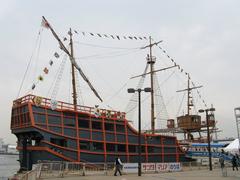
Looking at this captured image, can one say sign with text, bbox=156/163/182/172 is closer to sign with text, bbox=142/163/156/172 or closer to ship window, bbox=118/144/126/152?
sign with text, bbox=142/163/156/172

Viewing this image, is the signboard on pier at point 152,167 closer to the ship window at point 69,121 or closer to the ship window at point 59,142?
the ship window at point 59,142

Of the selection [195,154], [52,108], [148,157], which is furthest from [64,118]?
[195,154]

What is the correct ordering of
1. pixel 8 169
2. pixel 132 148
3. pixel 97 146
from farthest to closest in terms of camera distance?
pixel 8 169 < pixel 132 148 < pixel 97 146

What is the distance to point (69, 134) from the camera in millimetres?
26984

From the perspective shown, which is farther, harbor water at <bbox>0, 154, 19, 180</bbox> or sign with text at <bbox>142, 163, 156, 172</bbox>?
harbor water at <bbox>0, 154, 19, 180</bbox>

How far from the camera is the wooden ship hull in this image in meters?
25.5

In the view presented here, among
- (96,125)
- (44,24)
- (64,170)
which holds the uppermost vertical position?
(44,24)

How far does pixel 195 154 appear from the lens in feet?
131

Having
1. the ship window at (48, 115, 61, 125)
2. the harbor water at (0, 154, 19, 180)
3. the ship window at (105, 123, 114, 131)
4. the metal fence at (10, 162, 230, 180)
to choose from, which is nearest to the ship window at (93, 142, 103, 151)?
the ship window at (105, 123, 114, 131)

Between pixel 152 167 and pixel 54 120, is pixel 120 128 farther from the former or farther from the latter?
pixel 54 120

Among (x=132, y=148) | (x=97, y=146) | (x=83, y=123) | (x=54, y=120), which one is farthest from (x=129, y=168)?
(x=132, y=148)

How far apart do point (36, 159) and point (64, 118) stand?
4041mm

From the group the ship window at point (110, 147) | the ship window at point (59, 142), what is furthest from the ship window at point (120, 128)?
the ship window at point (59, 142)

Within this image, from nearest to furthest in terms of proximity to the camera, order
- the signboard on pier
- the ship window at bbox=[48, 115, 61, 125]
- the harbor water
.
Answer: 1. the signboard on pier
2. the ship window at bbox=[48, 115, 61, 125]
3. the harbor water
